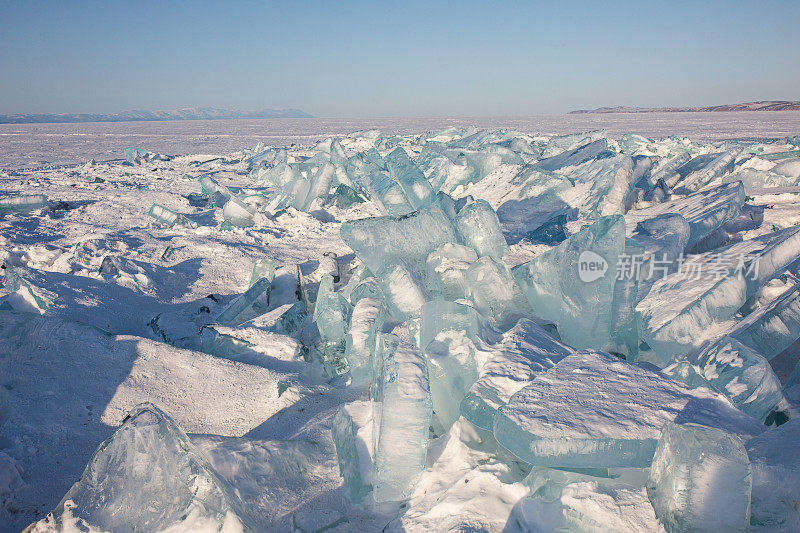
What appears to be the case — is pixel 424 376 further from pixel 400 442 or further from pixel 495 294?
pixel 495 294

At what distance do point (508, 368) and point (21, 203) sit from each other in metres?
4.61

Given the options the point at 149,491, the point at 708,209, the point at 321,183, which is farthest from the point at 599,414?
the point at 321,183

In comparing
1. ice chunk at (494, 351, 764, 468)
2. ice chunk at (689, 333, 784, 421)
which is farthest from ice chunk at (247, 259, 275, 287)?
ice chunk at (689, 333, 784, 421)

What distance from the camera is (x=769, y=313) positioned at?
57.1 inches

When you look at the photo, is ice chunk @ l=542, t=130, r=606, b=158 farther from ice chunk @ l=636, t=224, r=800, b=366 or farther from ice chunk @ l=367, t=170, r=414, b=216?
ice chunk @ l=636, t=224, r=800, b=366

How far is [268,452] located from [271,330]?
33.8 inches

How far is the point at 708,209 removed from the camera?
239 centimetres

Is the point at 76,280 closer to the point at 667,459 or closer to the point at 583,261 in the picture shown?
the point at 583,261

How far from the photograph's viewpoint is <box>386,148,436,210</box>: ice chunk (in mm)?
2703

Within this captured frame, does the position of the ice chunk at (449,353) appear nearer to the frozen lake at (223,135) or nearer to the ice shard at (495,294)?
the ice shard at (495,294)

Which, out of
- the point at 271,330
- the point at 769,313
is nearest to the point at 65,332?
the point at 271,330

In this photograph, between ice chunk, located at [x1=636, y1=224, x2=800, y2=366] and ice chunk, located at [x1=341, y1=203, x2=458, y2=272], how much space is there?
95 cm
